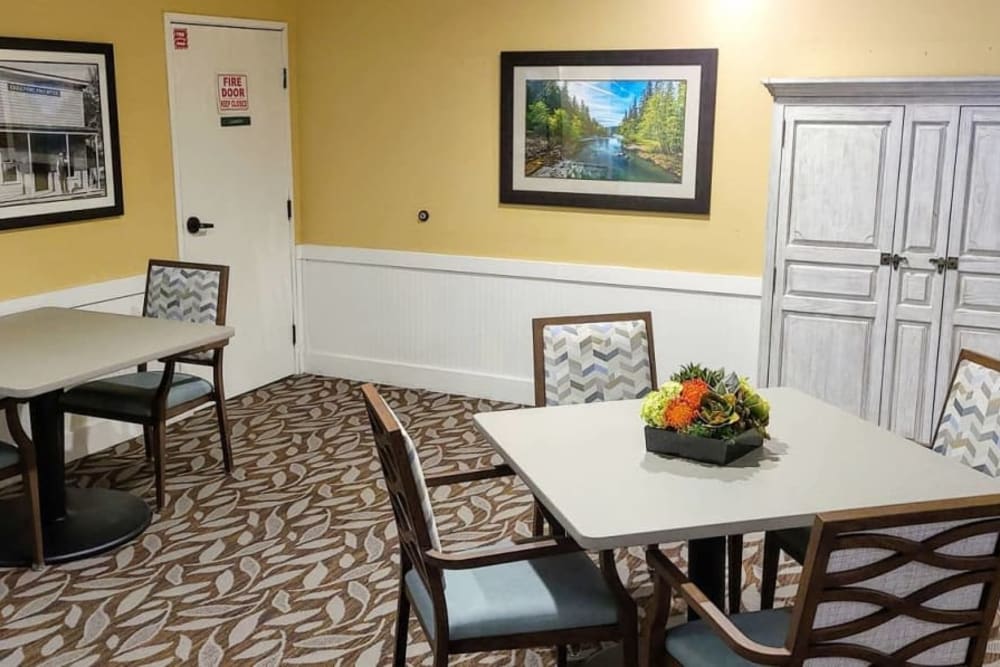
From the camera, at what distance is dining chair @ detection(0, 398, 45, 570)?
135 inches

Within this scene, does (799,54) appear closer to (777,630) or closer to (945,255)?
(945,255)

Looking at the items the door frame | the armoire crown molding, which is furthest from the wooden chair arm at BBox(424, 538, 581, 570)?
the door frame

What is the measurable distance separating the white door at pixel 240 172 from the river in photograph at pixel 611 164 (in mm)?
1743

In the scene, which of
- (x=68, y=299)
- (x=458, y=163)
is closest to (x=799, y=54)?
(x=458, y=163)

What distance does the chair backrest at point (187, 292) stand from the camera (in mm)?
4574

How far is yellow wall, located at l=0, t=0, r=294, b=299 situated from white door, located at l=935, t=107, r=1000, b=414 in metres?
3.68

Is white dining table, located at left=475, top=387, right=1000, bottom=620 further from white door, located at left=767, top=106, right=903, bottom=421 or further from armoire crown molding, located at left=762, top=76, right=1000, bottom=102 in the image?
armoire crown molding, located at left=762, top=76, right=1000, bottom=102

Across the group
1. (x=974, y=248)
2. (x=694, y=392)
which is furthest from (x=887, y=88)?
(x=694, y=392)

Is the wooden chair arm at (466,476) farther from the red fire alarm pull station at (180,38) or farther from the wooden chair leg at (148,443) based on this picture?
the red fire alarm pull station at (180,38)

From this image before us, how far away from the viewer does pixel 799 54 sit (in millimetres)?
4777

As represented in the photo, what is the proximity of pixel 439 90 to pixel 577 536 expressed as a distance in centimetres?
385

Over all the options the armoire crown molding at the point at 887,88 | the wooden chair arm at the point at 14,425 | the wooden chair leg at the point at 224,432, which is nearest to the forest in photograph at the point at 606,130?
the armoire crown molding at the point at 887,88

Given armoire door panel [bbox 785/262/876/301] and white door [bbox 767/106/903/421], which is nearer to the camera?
white door [bbox 767/106/903/421]

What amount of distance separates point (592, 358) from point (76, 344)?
1.91 meters
